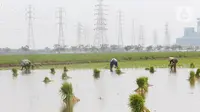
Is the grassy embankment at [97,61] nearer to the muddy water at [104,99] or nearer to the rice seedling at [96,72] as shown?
the rice seedling at [96,72]

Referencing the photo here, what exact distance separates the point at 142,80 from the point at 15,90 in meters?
9.23

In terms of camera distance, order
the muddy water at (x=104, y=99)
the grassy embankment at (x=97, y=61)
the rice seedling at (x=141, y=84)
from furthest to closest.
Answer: the grassy embankment at (x=97, y=61) → the rice seedling at (x=141, y=84) → the muddy water at (x=104, y=99)

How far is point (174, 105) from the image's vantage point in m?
18.6

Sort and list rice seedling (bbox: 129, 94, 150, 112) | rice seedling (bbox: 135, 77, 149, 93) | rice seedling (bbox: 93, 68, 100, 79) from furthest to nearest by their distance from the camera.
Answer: rice seedling (bbox: 93, 68, 100, 79)
rice seedling (bbox: 135, 77, 149, 93)
rice seedling (bbox: 129, 94, 150, 112)

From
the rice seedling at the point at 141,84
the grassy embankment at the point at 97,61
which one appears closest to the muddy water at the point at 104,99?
the rice seedling at the point at 141,84

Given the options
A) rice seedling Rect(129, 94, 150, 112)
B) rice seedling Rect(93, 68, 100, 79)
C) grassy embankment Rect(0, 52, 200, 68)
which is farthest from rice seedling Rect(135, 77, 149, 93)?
grassy embankment Rect(0, 52, 200, 68)

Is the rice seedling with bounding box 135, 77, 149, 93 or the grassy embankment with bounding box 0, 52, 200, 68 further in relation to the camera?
the grassy embankment with bounding box 0, 52, 200, 68

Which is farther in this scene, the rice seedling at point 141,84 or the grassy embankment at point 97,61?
the grassy embankment at point 97,61

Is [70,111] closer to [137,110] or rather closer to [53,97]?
[137,110]

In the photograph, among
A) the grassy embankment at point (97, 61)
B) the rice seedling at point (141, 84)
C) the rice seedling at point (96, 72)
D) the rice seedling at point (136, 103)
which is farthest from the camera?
the grassy embankment at point (97, 61)

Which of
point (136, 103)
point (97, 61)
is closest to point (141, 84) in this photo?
point (136, 103)

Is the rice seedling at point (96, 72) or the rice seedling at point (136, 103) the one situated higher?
the rice seedling at point (136, 103)

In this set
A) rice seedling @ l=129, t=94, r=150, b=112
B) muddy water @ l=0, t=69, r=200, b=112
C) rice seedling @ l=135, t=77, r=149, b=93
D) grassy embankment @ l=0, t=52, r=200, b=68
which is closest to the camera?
rice seedling @ l=129, t=94, r=150, b=112

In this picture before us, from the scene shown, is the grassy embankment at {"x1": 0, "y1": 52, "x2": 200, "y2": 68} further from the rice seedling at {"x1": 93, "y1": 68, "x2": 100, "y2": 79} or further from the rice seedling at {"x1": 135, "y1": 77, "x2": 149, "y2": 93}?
the rice seedling at {"x1": 135, "y1": 77, "x2": 149, "y2": 93}
